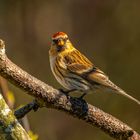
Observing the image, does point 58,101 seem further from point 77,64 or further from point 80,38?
point 80,38

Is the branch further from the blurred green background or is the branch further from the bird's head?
the blurred green background

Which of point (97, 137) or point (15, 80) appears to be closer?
point (15, 80)

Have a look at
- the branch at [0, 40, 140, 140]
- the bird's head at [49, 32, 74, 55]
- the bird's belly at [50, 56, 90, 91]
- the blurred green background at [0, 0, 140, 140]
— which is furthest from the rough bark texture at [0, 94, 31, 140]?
the blurred green background at [0, 0, 140, 140]

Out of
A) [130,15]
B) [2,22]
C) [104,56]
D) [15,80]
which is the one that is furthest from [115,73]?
[15,80]

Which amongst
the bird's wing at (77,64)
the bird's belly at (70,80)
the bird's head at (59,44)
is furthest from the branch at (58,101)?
the bird's head at (59,44)

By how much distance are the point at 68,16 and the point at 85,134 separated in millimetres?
1906

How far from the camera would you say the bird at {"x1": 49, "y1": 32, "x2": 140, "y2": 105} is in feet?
16.9

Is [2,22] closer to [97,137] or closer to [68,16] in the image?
[68,16]

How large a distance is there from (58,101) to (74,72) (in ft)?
4.56

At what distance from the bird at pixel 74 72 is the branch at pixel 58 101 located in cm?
86

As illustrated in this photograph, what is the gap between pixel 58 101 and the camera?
3889 mm

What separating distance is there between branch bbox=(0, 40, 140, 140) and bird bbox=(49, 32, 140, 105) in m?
0.86

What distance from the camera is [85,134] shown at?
10.2 meters

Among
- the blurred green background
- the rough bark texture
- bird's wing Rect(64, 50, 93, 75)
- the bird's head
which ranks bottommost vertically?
the rough bark texture
